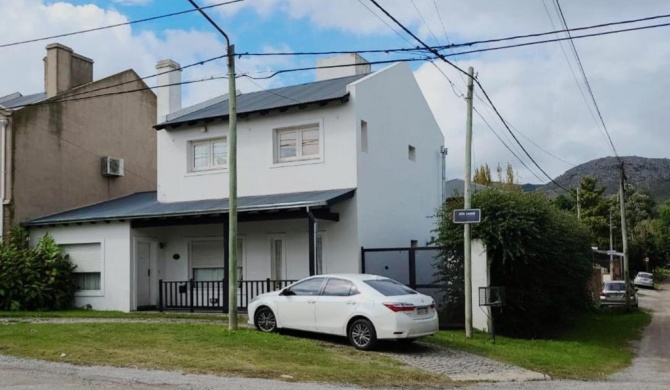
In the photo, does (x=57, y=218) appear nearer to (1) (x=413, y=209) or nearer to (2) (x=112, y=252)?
(2) (x=112, y=252)

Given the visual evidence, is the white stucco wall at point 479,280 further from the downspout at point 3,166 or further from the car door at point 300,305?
the downspout at point 3,166

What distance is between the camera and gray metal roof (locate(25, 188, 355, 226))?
1867cm

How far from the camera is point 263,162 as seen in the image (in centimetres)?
2114

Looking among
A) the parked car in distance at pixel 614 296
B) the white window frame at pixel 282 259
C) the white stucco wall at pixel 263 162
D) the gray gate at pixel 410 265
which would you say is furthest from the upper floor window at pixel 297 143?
the parked car in distance at pixel 614 296

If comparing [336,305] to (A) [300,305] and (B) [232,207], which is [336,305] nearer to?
(A) [300,305]

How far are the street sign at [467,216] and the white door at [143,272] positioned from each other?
415 inches

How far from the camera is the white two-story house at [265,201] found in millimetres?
19734

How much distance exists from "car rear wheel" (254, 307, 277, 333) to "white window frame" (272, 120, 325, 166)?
6.27 metres

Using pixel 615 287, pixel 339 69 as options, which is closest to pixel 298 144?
pixel 339 69

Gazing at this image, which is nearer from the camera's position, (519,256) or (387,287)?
(387,287)

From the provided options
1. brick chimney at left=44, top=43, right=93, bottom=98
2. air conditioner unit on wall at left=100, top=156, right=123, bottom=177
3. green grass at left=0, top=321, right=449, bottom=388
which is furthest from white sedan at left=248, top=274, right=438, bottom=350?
brick chimney at left=44, top=43, right=93, bottom=98

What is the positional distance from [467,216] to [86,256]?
12.6m

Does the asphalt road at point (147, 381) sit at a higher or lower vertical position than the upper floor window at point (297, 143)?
lower

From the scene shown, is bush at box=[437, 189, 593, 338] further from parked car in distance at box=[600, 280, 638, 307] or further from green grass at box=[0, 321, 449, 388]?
parked car in distance at box=[600, 280, 638, 307]
